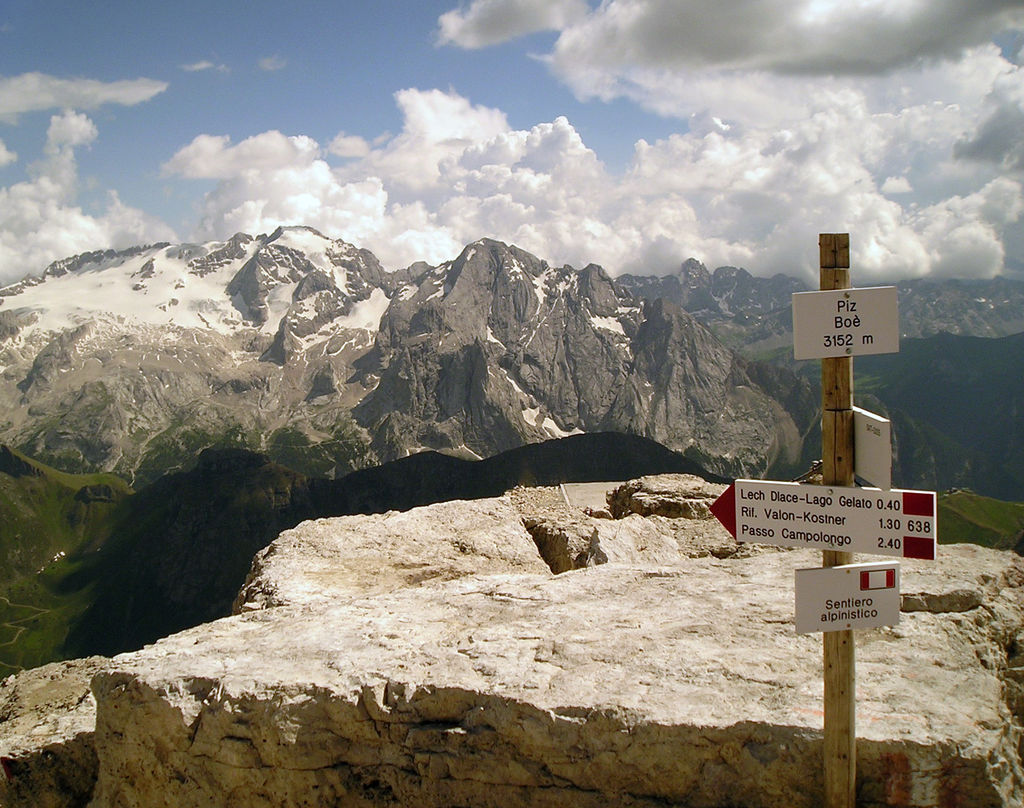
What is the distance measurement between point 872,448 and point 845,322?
1483mm

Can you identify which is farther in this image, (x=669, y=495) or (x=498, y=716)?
(x=669, y=495)

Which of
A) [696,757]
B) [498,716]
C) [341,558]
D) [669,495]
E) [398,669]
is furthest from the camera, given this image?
[669,495]

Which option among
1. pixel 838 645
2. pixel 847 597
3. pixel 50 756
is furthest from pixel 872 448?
pixel 50 756

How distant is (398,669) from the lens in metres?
11.1

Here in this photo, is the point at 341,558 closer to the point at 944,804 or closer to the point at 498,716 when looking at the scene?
the point at 498,716

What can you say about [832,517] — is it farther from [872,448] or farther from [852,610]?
[852,610]

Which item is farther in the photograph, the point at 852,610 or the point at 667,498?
the point at 667,498

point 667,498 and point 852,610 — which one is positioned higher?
point 667,498

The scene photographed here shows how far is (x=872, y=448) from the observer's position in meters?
8.06

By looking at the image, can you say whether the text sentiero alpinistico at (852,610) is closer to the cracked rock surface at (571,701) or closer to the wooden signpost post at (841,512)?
the wooden signpost post at (841,512)

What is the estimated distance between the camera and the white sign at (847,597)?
8.27 meters

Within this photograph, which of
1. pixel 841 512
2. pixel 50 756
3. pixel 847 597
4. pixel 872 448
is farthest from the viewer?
pixel 50 756

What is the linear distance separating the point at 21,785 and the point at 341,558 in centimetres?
738

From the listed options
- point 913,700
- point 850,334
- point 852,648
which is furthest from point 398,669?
point 850,334
